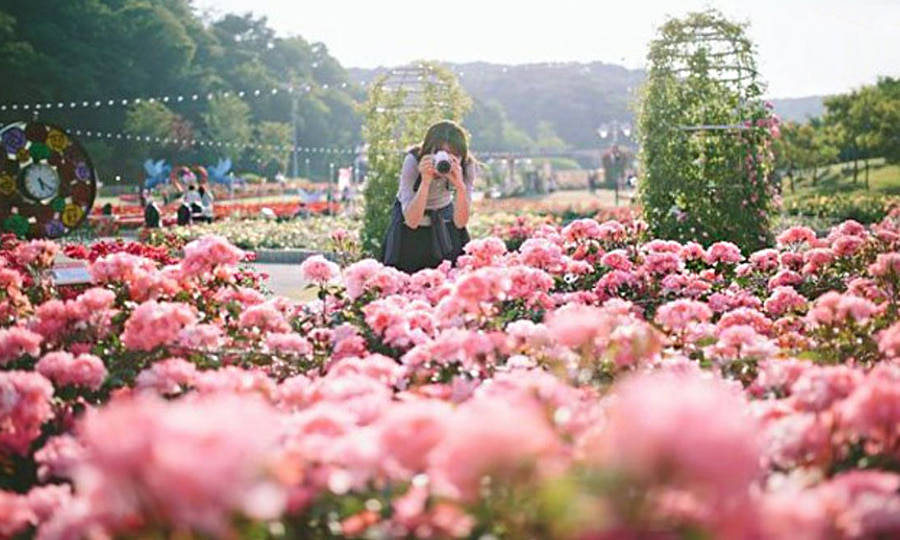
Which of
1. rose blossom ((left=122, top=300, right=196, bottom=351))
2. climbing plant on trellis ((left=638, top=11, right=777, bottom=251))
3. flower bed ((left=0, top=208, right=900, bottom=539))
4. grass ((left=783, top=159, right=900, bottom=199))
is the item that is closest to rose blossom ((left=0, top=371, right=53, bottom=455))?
flower bed ((left=0, top=208, right=900, bottom=539))

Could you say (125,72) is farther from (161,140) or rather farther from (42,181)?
(42,181)

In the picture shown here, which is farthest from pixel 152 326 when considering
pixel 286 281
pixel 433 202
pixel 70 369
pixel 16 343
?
pixel 286 281

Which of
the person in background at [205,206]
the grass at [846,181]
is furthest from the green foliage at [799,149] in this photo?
the person in background at [205,206]

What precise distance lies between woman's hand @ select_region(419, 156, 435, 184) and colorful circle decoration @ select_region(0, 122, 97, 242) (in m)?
5.65

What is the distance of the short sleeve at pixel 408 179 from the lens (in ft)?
18.8

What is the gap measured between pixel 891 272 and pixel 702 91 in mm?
7332

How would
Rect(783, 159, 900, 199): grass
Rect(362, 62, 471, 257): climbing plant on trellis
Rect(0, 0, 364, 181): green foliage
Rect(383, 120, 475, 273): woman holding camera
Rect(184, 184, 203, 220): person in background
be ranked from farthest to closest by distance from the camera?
Rect(0, 0, 364, 181): green foliage < Rect(783, 159, 900, 199): grass < Rect(184, 184, 203, 220): person in background < Rect(362, 62, 471, 257): climbing plant on trellis < Rect(383, 120, 475, 273): woman holding camera

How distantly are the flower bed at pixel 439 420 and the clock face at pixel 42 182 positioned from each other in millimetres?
5735

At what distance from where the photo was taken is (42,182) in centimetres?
1026

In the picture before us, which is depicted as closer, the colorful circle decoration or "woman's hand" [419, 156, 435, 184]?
"woman's hand" [419, 156, 435, 184]

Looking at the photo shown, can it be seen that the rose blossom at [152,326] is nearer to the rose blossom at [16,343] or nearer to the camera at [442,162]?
the rose blossom at [16,343]

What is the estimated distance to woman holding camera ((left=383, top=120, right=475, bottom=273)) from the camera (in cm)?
563

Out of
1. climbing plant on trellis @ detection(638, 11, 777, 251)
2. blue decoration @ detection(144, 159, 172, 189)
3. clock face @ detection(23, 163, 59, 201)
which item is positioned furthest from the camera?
blue decoration @ detection(144, 159, 172, 189)

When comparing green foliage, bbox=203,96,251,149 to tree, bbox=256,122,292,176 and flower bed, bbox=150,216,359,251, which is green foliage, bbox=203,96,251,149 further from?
flower bed, bbox=150,216,359,251
